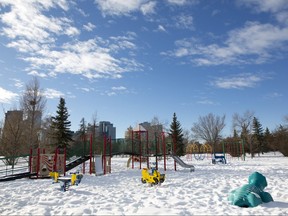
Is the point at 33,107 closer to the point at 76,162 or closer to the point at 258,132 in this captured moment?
the point at 76,162

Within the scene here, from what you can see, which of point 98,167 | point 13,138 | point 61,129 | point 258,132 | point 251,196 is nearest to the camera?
point 251,196

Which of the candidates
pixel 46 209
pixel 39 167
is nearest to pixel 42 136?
pixel 39 167

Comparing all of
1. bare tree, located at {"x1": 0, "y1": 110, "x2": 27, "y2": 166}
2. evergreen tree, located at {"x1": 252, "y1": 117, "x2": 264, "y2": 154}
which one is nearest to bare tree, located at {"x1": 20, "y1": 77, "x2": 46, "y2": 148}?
bare tree, located at {"x1": 0, "y1": 110, "x2": 27, "y2": 166}

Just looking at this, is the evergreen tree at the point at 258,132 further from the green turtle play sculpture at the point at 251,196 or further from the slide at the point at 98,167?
the green turtle play sculpture at the point at 251,196

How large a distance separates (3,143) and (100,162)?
1135cm

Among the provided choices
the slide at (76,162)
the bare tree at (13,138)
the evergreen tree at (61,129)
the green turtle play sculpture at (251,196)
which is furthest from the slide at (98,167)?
the evergreen tree at (61,129)

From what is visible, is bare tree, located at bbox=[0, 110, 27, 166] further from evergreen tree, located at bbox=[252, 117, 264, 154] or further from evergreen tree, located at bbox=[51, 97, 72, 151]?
evergreen tree, located at bbox=[252, 117, 264, 154]

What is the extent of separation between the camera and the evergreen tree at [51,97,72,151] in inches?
1233

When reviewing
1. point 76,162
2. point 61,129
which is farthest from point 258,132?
point 76,162

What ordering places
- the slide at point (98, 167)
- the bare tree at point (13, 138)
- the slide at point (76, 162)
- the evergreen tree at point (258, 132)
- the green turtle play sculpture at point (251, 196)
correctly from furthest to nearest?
the evergreen tree at point (258, 132) < the bare tree at point (13, 138) < the slide at point (76, 162) < the slide at point (98, 167) < the green turtle play sculpture at point (251, 196)

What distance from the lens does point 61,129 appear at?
105 feet

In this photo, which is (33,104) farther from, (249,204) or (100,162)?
(249,204)

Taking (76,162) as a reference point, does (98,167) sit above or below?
below

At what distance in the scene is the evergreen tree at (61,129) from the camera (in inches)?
1233
